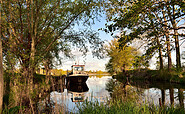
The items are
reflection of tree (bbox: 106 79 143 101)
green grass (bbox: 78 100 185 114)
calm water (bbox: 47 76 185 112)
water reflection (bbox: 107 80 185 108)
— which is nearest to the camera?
green grass (bbox: 78 100 185 114)

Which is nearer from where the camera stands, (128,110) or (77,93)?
(128,110)

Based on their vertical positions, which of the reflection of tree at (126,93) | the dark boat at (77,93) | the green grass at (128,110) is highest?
the green grass at (128,110)

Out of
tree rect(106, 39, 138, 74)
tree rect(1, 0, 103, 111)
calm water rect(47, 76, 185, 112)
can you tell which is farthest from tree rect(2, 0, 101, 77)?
Answer: tree rect(106, 39, 138, 74)

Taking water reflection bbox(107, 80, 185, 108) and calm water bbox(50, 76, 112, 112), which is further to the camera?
water reflection bbox(107, 80, 185, 108)

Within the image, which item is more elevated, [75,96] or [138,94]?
[138,94]

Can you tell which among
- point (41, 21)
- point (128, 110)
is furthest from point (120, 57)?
point (128, 110)

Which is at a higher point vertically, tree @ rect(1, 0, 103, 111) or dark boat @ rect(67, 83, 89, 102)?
tree @ rect(1, 0, 103, 111)

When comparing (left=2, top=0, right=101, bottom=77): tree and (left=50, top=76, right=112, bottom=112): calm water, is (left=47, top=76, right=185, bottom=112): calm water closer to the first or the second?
(left=50, top=76, right=112, bottom=112): calm water

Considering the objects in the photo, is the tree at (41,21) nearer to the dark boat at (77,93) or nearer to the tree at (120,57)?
the dark boat at (77,93)

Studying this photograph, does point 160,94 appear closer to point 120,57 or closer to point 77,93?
point 77,93

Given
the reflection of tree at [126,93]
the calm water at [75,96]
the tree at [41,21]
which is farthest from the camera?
the tree at [41,21]

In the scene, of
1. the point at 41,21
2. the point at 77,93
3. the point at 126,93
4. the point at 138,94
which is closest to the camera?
the point at 126,93

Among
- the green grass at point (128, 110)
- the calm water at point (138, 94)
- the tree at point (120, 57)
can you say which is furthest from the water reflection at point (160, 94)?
the tree at point (120, 57)

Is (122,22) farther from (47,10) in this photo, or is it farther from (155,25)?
(47,10)
